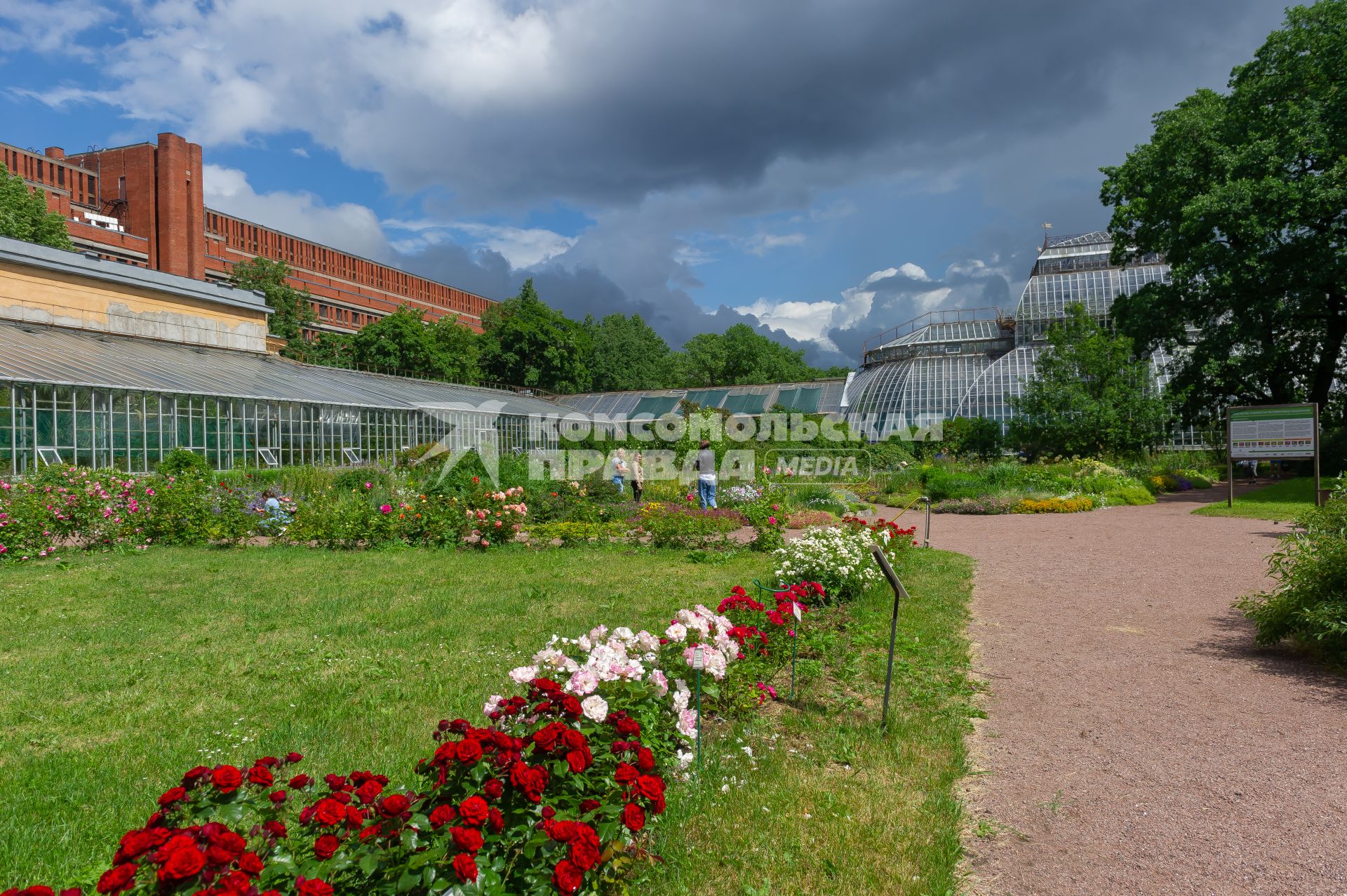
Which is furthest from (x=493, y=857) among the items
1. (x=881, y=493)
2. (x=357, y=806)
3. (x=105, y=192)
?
(x=105, y=192)

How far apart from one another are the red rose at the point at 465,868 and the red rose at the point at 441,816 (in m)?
0.14

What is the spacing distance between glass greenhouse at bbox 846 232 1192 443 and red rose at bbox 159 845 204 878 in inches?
1219

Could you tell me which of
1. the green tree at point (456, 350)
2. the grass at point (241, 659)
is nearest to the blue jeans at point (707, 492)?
the grass at point (241, 659)

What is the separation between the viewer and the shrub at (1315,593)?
518 cm

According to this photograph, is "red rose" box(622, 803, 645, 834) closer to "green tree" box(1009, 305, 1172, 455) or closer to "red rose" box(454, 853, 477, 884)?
"red rose" box(454, 853, 477, 884)

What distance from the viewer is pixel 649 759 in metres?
2.57

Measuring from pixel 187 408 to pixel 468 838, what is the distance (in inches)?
760

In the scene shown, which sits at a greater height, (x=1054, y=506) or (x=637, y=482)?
(x=637, y=482)

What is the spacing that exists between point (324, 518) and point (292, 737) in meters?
7.27

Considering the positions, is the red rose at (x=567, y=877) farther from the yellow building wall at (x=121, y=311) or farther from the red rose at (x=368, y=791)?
the yellow building wall at (x=121, y=311)

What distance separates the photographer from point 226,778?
2.03 m

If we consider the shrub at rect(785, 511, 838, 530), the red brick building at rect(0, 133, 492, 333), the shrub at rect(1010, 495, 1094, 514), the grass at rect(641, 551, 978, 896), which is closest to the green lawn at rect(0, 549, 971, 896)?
the grass at rect(641, 551, 978, 896)

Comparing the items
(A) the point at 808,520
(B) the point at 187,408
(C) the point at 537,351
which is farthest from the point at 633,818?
(C) the point at 537,351

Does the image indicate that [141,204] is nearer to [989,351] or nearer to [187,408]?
[187,408]
